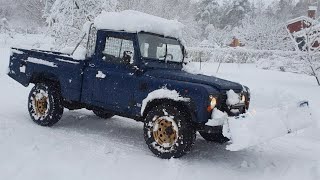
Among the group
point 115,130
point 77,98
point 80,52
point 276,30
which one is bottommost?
point 115,130

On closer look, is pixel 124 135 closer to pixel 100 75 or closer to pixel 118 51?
pixel 100 75

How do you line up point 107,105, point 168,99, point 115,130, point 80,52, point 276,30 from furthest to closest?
point 276,30 < point 115,130 < point 80,52 < point 107,105 < point 168,99

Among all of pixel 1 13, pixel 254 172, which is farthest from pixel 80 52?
pixel 1 13

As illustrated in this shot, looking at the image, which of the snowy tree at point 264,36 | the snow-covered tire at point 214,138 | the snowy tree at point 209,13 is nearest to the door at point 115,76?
the snow-covered tire at point 214,138

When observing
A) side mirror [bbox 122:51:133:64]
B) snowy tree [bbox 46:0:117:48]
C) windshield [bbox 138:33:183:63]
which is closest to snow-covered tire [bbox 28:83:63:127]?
side mirror [bbox 122:51:133:64]

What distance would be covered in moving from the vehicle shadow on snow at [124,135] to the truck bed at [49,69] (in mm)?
812

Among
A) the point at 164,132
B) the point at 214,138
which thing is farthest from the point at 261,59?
the point at 164,132

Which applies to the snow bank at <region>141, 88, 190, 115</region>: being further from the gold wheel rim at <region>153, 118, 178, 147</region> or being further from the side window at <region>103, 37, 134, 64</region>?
the side window at <region>103, 37, 134, 64</region>

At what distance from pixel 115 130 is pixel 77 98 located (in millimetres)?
1066

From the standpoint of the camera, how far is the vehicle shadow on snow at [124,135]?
666 centimetres

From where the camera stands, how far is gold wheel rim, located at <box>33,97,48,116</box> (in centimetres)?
792

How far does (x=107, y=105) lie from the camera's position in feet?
23.0

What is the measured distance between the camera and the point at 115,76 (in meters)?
6.84

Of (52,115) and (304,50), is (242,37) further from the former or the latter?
(52,115)
